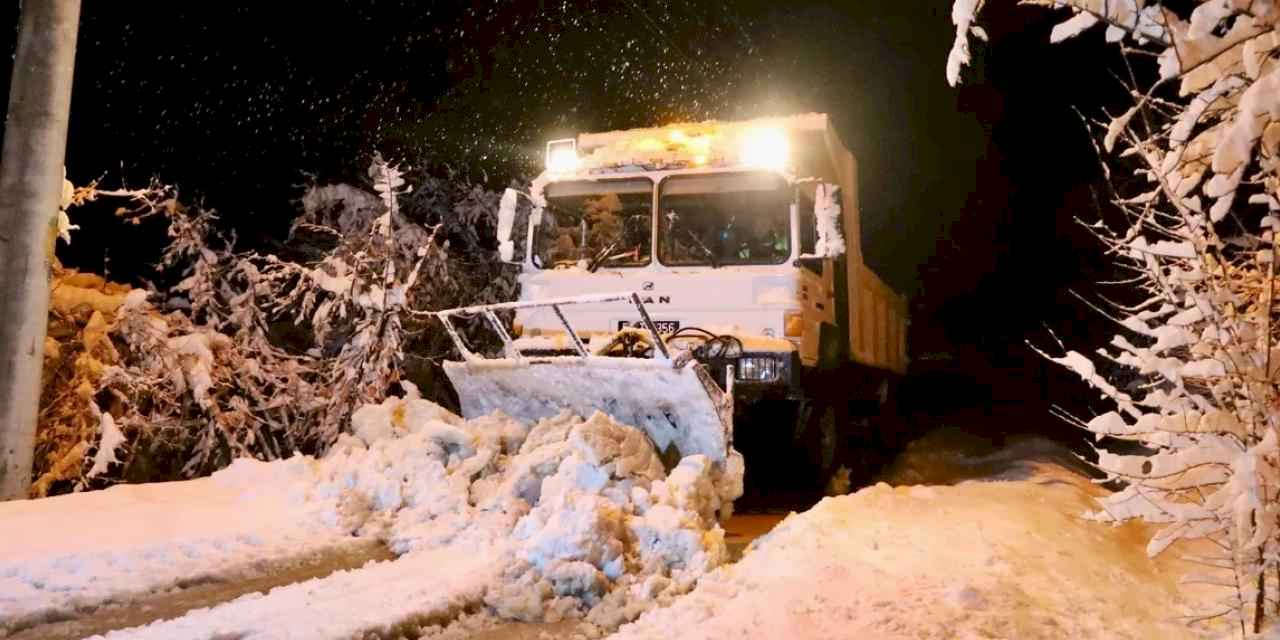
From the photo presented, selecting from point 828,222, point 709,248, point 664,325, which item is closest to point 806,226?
point 828,222

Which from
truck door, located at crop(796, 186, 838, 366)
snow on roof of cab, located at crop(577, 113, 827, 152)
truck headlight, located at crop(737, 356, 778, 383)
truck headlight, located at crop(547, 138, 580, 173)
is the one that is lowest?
truck headlight, located at crop(737, 356, 778, 383)

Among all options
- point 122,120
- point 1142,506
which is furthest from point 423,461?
point 122,120

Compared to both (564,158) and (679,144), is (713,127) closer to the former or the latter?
(679,144)

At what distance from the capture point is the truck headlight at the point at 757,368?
706cm

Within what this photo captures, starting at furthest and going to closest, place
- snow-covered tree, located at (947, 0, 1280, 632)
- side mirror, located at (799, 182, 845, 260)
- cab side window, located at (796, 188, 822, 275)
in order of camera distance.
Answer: cab side window, located at (796, 188, 822, 275) → side mirror, located at (799, 182, 845, 260) → snow-covered tree, located at (947, 0, 1280, 632)

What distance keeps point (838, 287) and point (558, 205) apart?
3104mm

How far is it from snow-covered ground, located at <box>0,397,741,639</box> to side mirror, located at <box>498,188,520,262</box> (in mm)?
2234

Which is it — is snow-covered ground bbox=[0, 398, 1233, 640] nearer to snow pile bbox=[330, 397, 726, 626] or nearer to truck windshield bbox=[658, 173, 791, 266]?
snow pile bbox=[330, 397, 726, 626]

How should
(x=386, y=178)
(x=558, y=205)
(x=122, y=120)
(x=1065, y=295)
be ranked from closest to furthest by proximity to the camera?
(x=558, y=205)
(x=386, y=178)
(x=122, y=120)
(x=1065, y=295)

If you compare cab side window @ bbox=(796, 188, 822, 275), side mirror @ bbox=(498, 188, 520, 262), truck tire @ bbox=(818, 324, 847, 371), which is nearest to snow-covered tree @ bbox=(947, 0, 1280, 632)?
cab side window @ bbox=(796, 188, 822, 275)

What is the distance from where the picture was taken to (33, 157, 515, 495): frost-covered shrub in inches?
331

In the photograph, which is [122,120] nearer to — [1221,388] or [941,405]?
[941,405]

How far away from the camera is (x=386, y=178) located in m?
10.3

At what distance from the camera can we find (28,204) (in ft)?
22.1
